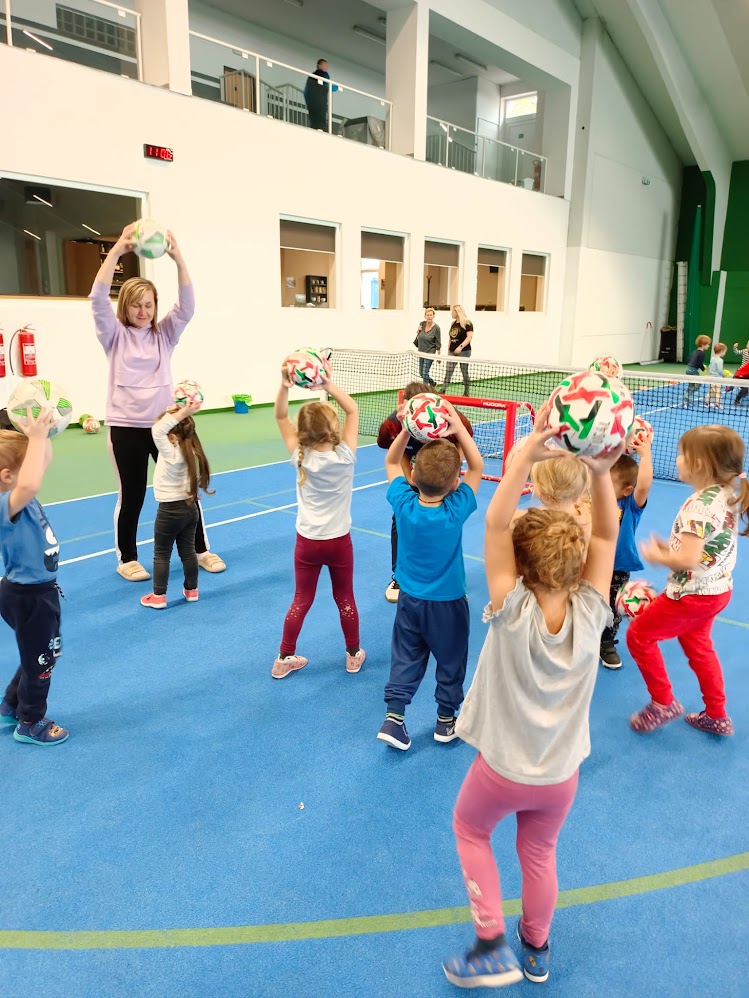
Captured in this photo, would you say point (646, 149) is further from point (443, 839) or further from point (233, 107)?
point (443, 839)

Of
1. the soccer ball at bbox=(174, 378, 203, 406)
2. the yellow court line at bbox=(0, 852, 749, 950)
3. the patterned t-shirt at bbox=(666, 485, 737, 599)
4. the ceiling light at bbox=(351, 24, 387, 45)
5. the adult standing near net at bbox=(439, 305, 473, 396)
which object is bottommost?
the yellow court line at bbox=(0, 852, 749, 950)

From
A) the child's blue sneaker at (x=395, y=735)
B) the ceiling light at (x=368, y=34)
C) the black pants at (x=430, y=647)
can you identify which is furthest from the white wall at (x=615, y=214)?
the child's blue sneaker at (x=395, y=735)

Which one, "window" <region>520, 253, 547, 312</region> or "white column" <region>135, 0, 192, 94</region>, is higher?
"white column" <region>135, 0, 192, 94</region>

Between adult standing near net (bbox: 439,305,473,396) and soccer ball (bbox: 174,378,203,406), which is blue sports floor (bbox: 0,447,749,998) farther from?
adult standing near net (bbox: 439,305,473,396)

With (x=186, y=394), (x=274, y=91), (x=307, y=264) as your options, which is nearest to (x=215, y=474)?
(x=186, y=394)

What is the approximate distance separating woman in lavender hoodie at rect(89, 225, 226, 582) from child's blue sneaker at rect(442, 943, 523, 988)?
3923mm

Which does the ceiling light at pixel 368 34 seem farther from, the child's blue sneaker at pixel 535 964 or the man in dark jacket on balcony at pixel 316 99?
the child's blue sneaker at pixel 535 964

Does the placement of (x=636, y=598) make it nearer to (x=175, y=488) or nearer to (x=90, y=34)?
(x=175, y=488)

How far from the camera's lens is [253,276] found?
1309 cm

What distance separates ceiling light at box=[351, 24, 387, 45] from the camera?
17672 millimetres

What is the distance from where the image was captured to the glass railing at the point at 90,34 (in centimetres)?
1045

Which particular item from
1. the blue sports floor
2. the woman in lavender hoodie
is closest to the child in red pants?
the blue sports floor

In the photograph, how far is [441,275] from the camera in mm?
17797

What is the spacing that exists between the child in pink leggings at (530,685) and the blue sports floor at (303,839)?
36 cm
